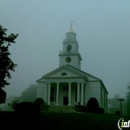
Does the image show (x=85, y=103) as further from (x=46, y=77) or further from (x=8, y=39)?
(x=8, y=39)

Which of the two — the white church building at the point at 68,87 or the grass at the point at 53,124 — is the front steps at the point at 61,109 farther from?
the grass at the point at 53,124

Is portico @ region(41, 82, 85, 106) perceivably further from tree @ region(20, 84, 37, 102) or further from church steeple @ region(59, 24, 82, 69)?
tree @ region(20, 84, 37, 102)

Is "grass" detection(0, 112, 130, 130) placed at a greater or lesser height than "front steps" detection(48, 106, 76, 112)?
greater

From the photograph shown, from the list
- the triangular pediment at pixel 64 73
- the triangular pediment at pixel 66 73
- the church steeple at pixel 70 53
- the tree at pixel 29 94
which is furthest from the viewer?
the tree at pixel 29 94

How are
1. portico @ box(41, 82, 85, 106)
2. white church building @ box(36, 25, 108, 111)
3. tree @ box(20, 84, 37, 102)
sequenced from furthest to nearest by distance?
tree @ box(20, 84, 37, 102) → white church building @ box(36, 25, 108, 111) → portico @ box(41, 82, 85, 106)

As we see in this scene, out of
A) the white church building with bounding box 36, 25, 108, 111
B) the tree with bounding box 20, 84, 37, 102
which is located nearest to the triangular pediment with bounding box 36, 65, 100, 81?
the white church building with bounding box 36, 25, 108, 111

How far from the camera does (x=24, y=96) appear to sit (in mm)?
107000

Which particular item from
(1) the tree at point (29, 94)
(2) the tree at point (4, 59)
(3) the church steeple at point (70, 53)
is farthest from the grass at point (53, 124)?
(1) the tree at point (29, 94)

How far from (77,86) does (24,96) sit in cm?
6012

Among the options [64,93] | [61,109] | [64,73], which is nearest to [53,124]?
[61,109]

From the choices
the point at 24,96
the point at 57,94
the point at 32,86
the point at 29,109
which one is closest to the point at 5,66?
the point at 29,109

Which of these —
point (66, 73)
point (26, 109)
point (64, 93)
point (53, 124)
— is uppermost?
point (66, 73)

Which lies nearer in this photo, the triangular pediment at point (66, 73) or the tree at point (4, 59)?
the tree at point (4, 59)

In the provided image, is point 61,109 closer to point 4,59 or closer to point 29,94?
point 4,59
